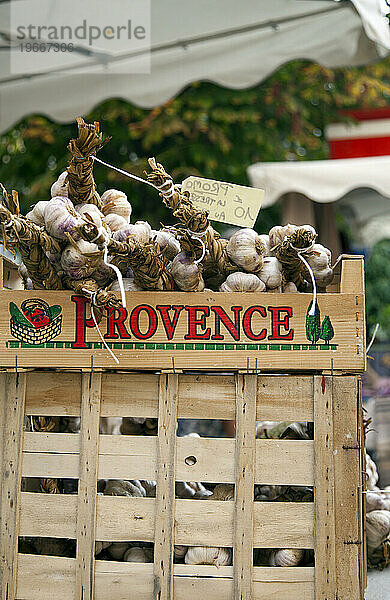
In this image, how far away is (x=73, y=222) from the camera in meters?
1.46

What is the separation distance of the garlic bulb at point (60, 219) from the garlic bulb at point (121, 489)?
1.96 ft

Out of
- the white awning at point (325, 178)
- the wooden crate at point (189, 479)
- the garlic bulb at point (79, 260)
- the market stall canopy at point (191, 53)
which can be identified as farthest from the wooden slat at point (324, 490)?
the white awning at point (325, 178)

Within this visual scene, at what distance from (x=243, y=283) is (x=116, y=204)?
372mm

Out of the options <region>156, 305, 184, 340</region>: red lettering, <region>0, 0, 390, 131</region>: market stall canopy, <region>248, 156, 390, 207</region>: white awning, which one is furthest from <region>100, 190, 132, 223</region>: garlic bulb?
<region>248, 156, 390, 207</region>: white awning

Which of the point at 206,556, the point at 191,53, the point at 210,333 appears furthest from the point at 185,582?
the point at 191,53

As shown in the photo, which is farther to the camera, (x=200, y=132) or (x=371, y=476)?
(x=200, y=132)

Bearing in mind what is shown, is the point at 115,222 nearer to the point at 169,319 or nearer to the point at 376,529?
the point at 169,319

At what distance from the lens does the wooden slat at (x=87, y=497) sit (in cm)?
151

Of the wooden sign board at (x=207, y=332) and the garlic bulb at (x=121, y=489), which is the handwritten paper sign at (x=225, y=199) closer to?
the wooden sign board at (x=207, y=332)

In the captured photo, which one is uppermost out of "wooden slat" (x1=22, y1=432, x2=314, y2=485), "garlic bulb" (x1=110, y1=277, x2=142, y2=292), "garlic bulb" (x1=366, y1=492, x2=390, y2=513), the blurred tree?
the blurred tree

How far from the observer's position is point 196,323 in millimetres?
1521

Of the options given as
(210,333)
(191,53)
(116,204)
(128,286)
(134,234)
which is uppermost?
(191,53)

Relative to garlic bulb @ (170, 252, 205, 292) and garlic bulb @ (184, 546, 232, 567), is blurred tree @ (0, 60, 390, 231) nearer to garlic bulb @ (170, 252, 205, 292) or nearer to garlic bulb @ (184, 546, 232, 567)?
garlic bulb @ (170, 252, 205, 292)

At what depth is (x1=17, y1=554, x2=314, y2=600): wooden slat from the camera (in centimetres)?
149
